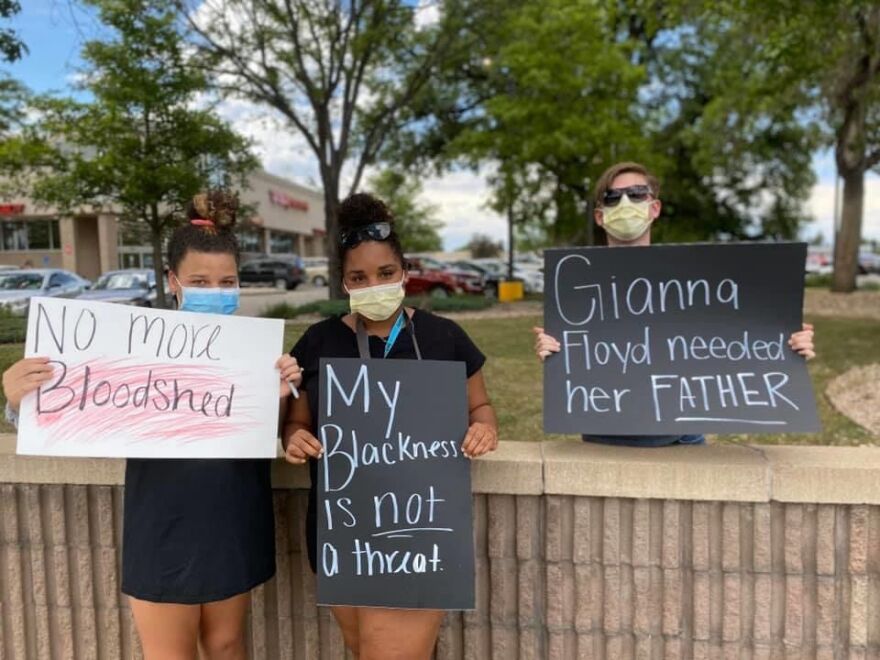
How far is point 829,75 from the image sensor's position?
47.4ft

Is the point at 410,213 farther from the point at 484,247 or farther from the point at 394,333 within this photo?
the point at 394,333

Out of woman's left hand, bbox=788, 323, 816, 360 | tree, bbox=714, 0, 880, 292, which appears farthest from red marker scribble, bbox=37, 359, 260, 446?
tree, bbox=714, 0, 880, 292

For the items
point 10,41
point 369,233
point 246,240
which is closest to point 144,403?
point 369,233

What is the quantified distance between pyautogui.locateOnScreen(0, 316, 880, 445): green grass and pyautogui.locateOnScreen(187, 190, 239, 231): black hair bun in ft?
2.16

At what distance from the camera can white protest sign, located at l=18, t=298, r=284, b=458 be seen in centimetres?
204

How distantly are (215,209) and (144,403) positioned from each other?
66 centimetres

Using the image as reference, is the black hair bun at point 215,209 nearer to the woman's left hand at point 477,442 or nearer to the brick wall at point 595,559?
the brick wall at point 595,559

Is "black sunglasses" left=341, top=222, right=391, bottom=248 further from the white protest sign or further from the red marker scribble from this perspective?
the red marker scribble

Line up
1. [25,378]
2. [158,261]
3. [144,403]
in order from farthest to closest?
[158,261], [144,403], [25,378]

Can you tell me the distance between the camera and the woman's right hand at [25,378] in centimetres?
199

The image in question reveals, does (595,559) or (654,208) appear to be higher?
(654,208)

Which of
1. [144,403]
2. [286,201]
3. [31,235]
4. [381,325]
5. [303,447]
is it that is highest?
[286,201]

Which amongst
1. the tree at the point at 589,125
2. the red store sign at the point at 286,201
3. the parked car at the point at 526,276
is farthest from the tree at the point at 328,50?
the red store sign at the point at 286,201

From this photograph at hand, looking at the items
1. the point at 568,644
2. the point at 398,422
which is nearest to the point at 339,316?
the point at 398,422
